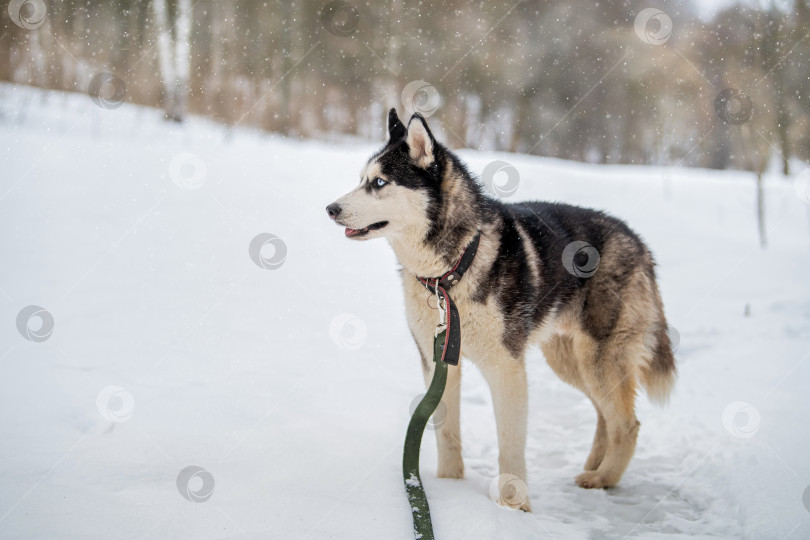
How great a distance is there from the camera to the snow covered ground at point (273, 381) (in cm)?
236

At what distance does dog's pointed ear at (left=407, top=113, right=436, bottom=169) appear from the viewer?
2.61 metres

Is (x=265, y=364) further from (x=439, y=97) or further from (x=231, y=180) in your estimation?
(x=439, y=97)

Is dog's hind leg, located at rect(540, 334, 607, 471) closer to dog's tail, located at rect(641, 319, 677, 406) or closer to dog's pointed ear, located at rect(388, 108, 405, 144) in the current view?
dog's tail, located at rect(641, 319, 677, 406)

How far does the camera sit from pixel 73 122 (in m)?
Answer: 8.94

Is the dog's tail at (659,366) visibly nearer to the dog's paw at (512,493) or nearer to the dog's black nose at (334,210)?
the dog's paw at (512,493)

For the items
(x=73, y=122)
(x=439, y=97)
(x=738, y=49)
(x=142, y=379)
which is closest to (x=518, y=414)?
(x=142, y=379)

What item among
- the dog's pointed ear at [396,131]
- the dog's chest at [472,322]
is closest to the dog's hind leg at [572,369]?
the dog's chest at [472,322]

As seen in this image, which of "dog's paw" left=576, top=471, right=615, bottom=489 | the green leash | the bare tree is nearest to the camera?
the green leash

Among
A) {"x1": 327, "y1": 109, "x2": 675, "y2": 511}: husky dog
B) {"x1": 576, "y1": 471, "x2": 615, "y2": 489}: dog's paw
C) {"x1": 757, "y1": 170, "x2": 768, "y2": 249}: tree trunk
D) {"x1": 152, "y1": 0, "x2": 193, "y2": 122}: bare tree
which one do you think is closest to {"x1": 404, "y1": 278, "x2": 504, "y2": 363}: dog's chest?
{"x1": 327, "y1": 109, "x2": 675, "y2": 511}: husky dog

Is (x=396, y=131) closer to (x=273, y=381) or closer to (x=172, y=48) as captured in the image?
(x=273, y=381)

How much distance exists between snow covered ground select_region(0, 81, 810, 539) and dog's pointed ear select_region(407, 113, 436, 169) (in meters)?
1.68

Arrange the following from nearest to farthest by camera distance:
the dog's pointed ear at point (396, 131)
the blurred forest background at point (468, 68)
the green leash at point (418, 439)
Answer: the green leash at point (418, 439), the dog's pointed ear at point (396, 131), the blurred forest background at point (468, 68)

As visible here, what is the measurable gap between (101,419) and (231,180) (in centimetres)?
528

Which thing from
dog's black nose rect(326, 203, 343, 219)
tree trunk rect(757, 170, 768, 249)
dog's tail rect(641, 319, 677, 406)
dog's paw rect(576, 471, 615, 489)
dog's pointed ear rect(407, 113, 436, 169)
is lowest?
dog's paw rect(576, 471, 615, 489)
